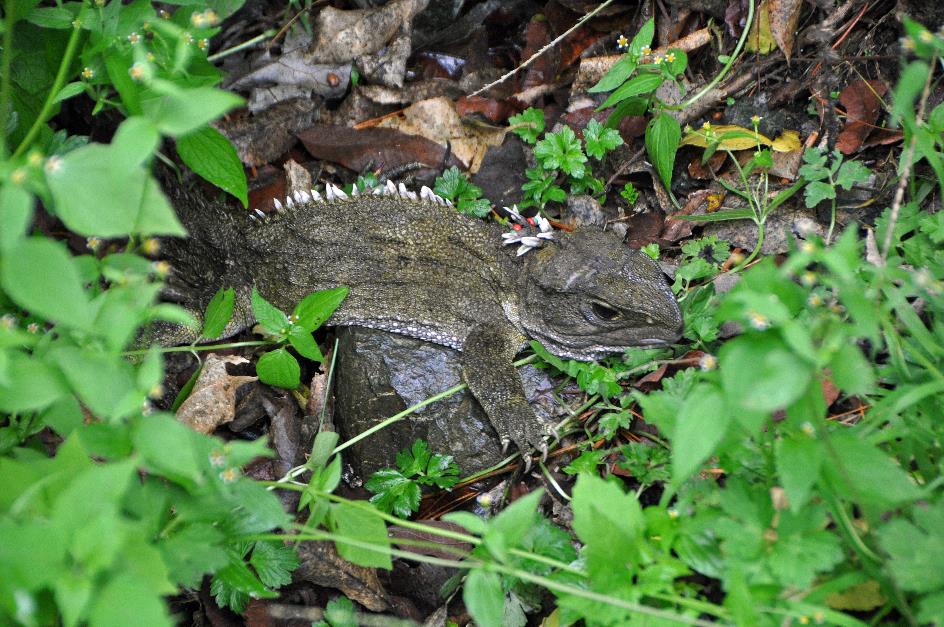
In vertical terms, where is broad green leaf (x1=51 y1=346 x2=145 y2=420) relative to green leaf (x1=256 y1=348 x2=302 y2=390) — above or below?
above

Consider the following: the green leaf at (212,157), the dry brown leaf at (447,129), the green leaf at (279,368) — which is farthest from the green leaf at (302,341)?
the dry brown leaf at (447,129)

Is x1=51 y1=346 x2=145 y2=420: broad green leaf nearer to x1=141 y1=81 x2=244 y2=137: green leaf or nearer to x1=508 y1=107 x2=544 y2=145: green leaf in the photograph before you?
x1=141 y1=81 x2=244 y2=137: green leaf

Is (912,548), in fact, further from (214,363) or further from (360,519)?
(214,363)

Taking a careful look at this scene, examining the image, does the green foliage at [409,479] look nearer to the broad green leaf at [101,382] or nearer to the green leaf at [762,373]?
the broad green leaf at [101,382]

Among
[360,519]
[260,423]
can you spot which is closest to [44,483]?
[360,519]

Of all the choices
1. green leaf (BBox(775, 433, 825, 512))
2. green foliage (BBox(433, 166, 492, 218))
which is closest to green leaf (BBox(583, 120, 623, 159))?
green foliage (BBox(433, 166, 492, 218))

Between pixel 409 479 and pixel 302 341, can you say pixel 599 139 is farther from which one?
pixel 409 479
